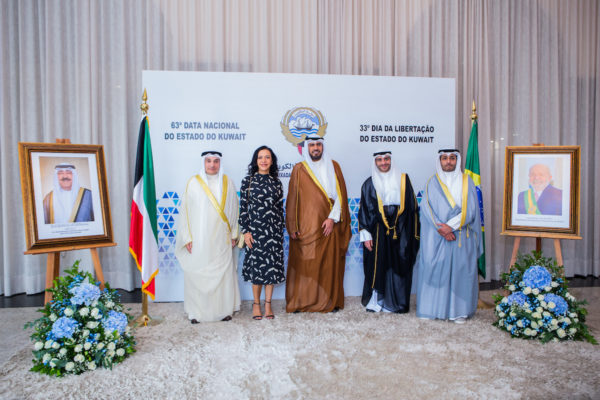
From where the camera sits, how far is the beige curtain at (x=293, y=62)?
4.80 metres

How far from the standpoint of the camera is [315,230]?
3855 millimetres

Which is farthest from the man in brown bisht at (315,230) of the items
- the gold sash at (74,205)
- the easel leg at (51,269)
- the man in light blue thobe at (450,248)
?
the easel leg at (51,269)

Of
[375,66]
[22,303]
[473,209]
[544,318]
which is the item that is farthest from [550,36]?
[22,303]

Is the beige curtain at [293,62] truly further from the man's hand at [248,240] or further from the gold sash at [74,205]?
the man's hand at [248,240]

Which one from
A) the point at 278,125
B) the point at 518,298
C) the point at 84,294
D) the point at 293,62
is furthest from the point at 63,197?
the point at 518,298

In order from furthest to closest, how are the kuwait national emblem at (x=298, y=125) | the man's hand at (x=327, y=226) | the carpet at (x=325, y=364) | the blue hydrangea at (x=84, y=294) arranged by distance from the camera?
the kuwait national emblem at (x=298, y=125), the man's hand at (x=327, y=226), the blue hydrangea at (x=84, y=294), the carpet at (x=325, y=364)

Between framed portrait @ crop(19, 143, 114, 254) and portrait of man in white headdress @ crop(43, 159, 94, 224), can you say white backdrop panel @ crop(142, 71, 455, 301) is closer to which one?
framed portrait @ crop(19, 143, 114, 254)

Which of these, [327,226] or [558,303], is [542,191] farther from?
[327,226]

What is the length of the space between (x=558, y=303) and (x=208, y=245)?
117 inches

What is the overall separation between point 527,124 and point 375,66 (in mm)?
2298

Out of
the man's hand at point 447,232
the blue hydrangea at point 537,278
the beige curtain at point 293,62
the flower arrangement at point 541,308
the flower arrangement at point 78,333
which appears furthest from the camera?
the beige curtain at point 293,62

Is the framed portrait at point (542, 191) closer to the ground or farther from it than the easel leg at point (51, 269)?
farther from it

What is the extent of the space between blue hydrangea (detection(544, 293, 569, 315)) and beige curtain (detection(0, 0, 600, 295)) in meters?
2.18

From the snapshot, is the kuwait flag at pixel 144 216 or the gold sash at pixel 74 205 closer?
the gold sash at pixel 74 205
